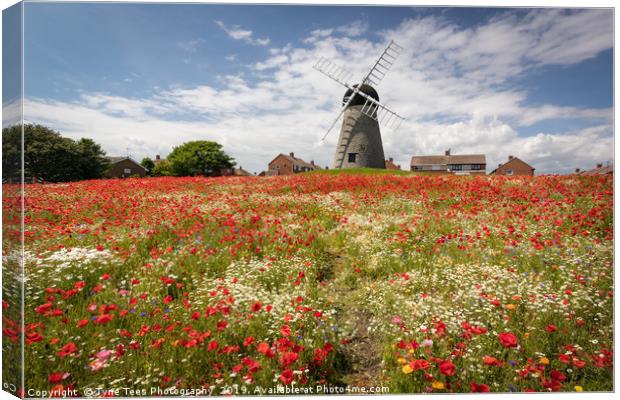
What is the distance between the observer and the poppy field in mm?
3168

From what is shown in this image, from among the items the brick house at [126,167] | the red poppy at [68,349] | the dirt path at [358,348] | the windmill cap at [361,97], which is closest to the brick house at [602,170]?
the dirt path at [358,348]

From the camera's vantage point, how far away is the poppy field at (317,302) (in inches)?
125

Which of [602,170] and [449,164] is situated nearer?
[602,170]

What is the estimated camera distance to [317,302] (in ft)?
13.6

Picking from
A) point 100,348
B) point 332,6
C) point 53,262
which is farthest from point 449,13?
point 53,262

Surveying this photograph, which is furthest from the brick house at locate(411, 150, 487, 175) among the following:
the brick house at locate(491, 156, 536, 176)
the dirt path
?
the dirt path

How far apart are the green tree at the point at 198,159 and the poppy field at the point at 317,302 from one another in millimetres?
36987

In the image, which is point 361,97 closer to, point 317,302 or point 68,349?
point 317,302

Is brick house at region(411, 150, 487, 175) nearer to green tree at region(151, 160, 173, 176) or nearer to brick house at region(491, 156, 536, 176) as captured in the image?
brick house at region(491, 156, 536, 176)

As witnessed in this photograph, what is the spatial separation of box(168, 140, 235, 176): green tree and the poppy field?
121 feet

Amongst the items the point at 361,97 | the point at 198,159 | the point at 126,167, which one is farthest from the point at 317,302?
the point at 126,167

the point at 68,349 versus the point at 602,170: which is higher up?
the point at 602,170

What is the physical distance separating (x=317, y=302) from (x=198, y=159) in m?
42.8

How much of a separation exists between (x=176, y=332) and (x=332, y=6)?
17.5 feet
